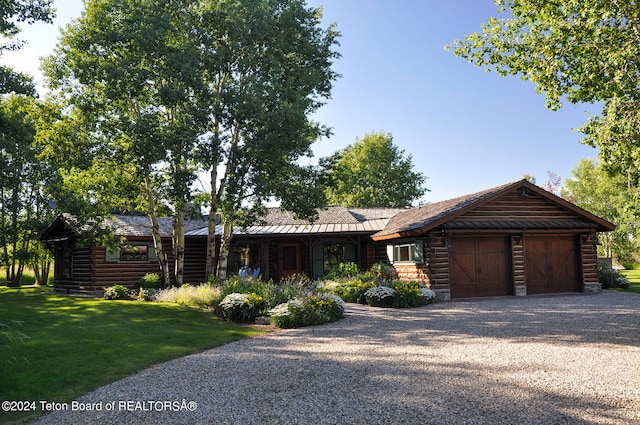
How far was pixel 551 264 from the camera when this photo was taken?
59.2ft

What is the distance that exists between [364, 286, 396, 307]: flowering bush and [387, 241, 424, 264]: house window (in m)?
3.19

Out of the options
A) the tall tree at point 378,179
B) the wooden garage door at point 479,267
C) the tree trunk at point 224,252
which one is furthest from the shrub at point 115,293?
the tall tree at point 378,179

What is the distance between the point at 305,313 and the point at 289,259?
13.1m

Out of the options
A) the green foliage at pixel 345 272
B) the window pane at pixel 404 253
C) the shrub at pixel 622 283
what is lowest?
the shrub at pixel 622 283

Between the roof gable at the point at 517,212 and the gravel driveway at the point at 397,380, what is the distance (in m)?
7.26

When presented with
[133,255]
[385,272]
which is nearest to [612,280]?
[385,272]

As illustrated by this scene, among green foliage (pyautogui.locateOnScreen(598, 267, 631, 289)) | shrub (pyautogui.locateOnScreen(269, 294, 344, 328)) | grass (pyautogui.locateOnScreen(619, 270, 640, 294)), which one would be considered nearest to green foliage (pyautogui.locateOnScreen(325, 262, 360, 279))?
shrub (pyautogui.locateOnScreen(269, 294, 344, 328))

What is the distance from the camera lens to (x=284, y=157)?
16.8 meters

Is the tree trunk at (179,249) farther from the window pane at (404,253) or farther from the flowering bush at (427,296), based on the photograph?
the flowering bush at (427,296)

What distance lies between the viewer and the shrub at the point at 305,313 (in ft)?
35.5

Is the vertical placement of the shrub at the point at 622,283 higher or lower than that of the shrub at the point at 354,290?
lower

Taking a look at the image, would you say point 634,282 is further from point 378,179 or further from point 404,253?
point 378,179

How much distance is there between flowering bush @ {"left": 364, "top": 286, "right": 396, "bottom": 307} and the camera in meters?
14.2

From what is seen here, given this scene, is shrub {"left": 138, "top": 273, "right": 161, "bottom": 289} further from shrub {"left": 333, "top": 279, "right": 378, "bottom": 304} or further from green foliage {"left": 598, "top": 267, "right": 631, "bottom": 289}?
green foliage {"left": 598, "top": 267, "right": 631, "bottom": 289}
